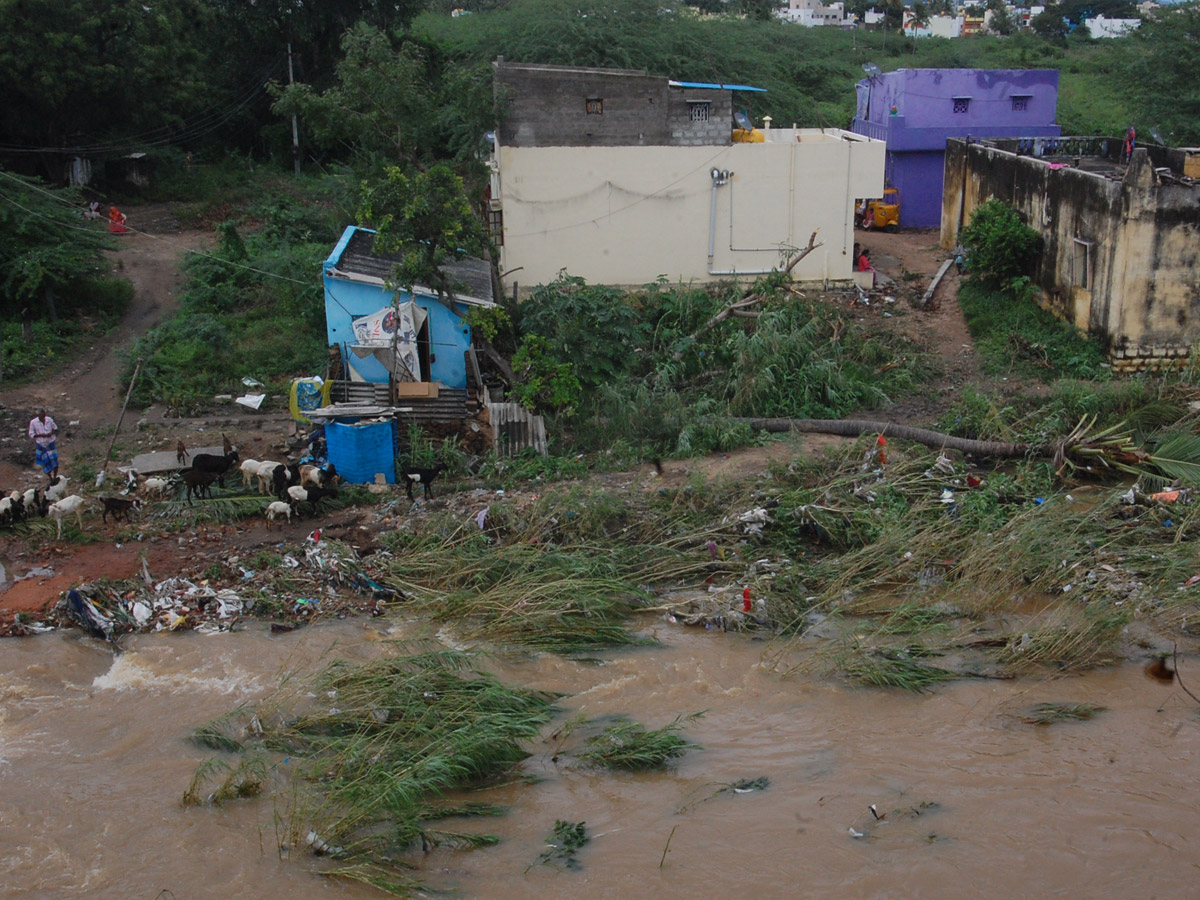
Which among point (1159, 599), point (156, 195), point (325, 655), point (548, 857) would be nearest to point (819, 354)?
point (1159, 599)

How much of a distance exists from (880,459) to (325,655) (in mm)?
6639

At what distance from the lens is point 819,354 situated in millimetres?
15273

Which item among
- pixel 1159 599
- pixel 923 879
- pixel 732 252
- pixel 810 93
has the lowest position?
pixel 923 879

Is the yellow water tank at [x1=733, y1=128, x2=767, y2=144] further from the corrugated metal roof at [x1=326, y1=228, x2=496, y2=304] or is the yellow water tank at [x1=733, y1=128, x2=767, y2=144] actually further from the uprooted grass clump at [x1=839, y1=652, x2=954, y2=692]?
the uprooted grass clump at [x1=839, y1=652, x2=954, y2=692]

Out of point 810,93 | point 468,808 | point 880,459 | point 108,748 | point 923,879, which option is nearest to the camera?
point 923,879

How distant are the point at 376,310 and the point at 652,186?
5.72m

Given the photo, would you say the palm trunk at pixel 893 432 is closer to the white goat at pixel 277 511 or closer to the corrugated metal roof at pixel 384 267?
the corrugated metal roof at pixel 384 267

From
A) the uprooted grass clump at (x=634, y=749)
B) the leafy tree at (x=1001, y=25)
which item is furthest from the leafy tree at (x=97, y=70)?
the leafy tree at (x=1001, y=25)

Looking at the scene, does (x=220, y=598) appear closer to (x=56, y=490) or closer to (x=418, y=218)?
(x=56, y=490)

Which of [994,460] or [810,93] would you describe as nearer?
[994,460]

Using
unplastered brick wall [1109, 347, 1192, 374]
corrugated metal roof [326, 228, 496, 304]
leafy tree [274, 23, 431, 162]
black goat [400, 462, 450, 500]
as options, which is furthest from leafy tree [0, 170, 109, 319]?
unplastered brick wall [1109, 347, 1192, 374]

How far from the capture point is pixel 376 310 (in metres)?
14.6

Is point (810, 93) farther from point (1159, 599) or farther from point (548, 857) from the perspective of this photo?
A: point (548, 857)

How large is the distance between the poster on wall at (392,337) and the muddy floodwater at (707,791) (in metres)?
5.56
